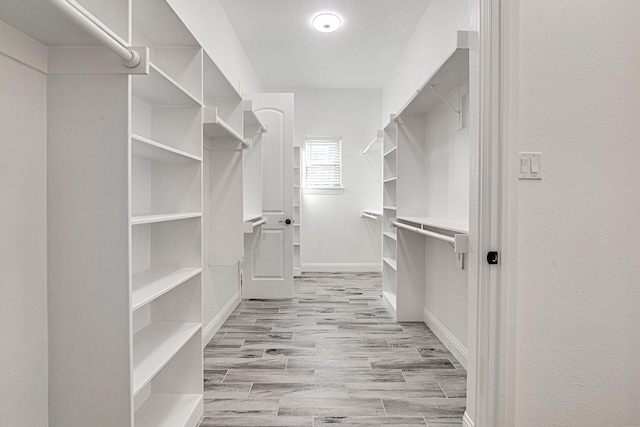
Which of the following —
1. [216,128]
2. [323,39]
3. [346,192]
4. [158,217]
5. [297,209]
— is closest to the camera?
[158,217]

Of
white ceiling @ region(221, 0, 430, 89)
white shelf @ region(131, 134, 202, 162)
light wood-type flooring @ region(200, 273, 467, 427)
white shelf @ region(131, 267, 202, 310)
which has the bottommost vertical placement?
light wood-type flooring @ region(200, 273, 467, 427)

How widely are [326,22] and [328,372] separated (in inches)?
123

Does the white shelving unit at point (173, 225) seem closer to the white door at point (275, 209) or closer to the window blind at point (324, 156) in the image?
the white door at point (275, 209)

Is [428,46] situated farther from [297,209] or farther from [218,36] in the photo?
[297,209]

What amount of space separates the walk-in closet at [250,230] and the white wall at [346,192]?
2938mm

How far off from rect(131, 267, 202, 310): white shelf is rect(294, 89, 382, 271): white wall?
431 cm

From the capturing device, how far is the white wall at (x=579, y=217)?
1571 millimetres

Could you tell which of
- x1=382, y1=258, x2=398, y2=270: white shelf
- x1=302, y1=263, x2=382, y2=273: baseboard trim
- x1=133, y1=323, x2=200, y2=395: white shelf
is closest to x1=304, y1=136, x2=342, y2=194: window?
x1=302, y1=263, x2=382, y2=273: baseboard trim

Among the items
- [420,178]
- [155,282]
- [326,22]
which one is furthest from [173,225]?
[326,22]

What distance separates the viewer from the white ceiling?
350cm

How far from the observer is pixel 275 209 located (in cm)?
443

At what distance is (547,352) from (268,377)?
158 cm

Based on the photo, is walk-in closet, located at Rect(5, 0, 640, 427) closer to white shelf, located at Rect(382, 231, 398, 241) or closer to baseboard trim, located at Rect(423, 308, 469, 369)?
baseboard trim, located at Rect(423, 308, 469, 369)

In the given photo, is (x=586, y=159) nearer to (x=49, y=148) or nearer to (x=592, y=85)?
(x=592, y=85)
